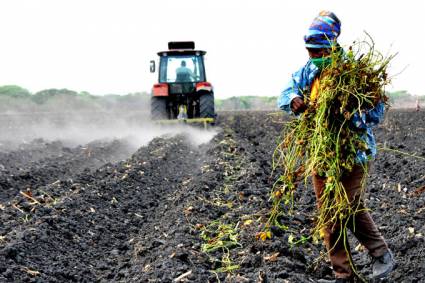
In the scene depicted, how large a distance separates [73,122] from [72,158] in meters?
13.8

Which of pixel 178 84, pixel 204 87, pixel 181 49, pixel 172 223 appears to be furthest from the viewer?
pixel 181 49

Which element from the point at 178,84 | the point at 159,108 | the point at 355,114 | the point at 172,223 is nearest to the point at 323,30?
the point at 355,114

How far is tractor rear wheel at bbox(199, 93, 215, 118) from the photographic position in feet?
57.9

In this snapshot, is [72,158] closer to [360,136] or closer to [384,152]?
[384,152]

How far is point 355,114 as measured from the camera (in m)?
4.32

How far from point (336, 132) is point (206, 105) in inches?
526

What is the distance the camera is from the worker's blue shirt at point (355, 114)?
434 centimetres

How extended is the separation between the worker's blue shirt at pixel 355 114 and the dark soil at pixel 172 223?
0.76 meters

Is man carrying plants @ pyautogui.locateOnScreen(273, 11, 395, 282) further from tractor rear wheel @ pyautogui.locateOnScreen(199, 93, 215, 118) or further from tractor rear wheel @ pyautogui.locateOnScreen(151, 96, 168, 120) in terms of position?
tractor rear wheel @ pyautogui.locateOnScreen(151, 96, 168, 120)

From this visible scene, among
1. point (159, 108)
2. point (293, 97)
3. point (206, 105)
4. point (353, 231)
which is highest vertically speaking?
→ point (293, 97)

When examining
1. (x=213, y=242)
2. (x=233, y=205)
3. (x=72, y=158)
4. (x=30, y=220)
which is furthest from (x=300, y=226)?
(x=72, y=158)

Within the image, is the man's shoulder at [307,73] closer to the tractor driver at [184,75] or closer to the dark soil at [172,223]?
the dark soil at [172,223]

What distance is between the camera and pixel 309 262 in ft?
18.1

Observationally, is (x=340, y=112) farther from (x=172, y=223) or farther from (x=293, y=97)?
(x=172, y=223)
